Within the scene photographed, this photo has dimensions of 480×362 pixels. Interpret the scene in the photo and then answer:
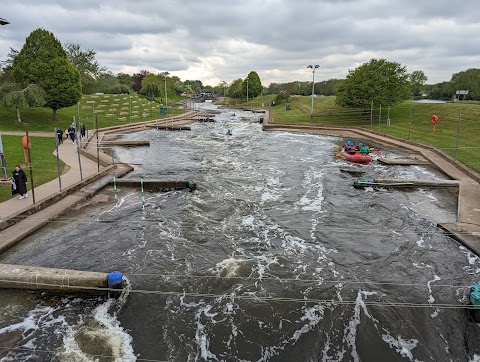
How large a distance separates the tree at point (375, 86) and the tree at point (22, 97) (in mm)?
36639

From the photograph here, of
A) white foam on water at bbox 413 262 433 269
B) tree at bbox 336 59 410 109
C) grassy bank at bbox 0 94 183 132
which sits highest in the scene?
tree at bbox 336 59 410 109

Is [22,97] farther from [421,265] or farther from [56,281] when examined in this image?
[421,265]

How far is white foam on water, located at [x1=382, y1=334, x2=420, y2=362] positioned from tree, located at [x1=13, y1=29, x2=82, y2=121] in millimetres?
39395

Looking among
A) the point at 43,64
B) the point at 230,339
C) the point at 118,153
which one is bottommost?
the point at 230,339

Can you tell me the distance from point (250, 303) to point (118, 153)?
950 inches

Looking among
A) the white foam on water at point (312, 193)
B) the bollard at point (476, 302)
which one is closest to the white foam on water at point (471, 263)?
the bollard at point (476, 302)

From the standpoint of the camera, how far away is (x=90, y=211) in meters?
16.8

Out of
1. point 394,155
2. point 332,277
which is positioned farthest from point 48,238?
point 394,155

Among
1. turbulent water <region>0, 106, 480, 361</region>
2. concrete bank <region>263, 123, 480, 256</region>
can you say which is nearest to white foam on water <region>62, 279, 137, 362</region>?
turbulent water <region>0, 106, 480, 361</region>

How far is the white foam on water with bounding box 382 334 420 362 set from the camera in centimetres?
866

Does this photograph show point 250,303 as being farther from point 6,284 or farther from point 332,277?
point 6,284

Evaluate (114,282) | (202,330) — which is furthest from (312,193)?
(114,282)

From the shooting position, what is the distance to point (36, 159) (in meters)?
23.5

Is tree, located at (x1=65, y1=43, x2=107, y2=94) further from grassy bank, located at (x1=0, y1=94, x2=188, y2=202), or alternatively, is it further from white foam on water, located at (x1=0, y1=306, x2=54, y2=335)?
white foam on water, located at (x1=0, y1=306, x2=54, y2=335)
